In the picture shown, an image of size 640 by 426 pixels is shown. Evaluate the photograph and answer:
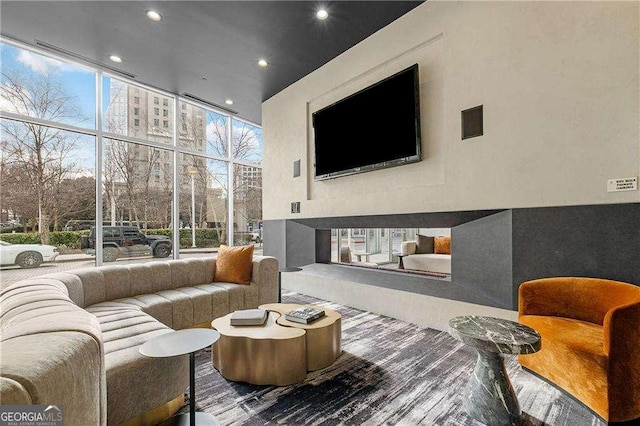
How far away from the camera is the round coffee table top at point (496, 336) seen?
5.14 feet

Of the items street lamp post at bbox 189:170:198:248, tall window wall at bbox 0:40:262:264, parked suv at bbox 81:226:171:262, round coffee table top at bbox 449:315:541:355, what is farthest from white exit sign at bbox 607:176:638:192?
parked suv at bbox 81:226:171:262

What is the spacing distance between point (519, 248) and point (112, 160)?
18.4ft

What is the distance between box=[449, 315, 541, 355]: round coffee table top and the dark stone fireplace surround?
0.81 m

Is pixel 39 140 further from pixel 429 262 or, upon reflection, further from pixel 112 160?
pixel 429 262

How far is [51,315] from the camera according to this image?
4.11 ft

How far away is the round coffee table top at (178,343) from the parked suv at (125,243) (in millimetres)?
3871

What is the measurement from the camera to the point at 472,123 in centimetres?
280

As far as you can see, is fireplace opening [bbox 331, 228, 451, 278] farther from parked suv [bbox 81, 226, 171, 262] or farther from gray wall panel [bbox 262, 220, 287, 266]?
parked suv [bbox 81, 226, 171, 262]

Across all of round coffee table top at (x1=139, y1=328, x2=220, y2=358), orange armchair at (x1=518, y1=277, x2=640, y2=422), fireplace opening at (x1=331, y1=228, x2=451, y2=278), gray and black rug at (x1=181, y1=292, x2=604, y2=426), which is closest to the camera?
round coffee table top at (x1=139, y1=328, x2=220, y2=358)

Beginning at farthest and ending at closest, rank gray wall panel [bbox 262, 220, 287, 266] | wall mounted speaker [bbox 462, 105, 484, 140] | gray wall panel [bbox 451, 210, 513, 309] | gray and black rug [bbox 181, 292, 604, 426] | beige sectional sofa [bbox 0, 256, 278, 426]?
1. gray wall panel [bbox 262, 220, 287, 266]
2. wall mounted speaker [bbox 462, 105, 484, 140]
3. gray wall panel [bbox 451, 210, 513, 309]
4. gray and black rug [bbox 181, 292, 604, 426]
5. beige sectional sofa [bbox 0, 256, 278, 426]

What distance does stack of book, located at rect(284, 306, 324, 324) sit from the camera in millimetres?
2316

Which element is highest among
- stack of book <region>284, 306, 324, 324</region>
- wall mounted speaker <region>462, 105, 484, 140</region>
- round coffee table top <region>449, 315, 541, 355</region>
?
wall mounted speaker <region>462, 105, 484, 140</region>

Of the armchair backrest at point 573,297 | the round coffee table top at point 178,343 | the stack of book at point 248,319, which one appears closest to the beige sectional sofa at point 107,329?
the round coffee table top at point 178,343

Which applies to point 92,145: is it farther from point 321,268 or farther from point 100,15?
point 321,268
